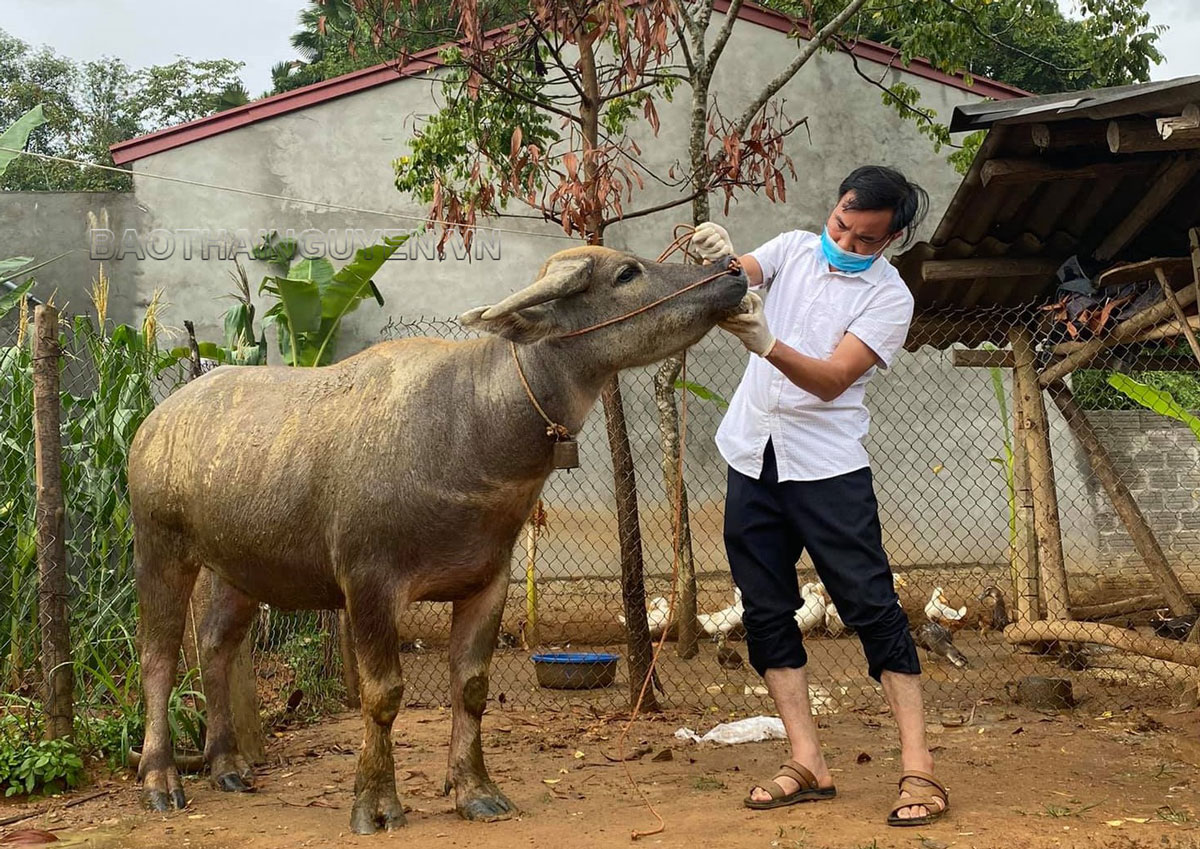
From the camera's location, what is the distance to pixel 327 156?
11.0m

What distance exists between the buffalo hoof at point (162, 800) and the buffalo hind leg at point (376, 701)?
884mm

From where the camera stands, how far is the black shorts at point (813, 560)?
A: 4.01 m

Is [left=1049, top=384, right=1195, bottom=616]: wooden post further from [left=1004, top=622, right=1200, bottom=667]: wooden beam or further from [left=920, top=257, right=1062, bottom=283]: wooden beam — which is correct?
[left=920, top=257, right=1062, bottom=283]: wooden beam

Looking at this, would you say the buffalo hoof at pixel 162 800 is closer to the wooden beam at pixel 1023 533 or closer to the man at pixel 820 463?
the man at pixel 820 463

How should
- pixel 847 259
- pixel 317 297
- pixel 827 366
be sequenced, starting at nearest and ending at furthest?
pixel 827 366 < pixel 847 259 < pixel 317 297

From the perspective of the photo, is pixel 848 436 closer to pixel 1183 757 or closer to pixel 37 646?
pixel 1183 757

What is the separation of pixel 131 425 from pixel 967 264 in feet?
16.2

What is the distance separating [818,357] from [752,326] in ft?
1.70

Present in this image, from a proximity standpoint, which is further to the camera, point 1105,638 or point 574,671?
point 574,671

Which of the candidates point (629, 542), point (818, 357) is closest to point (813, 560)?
point (818, 357)

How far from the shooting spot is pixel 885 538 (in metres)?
10.4

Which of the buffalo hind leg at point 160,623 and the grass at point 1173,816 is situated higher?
the buffalo hind leg at point 160,623

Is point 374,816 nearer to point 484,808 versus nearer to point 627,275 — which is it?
point 484,808

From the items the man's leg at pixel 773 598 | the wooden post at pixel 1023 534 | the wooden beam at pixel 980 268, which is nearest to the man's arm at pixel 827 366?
the man's leg at pixel 773 598
